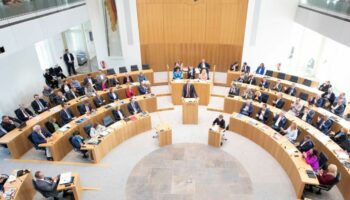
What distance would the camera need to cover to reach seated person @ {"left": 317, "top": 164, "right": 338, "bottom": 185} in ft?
23.1

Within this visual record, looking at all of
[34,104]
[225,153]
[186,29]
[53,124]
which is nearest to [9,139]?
[53,124]

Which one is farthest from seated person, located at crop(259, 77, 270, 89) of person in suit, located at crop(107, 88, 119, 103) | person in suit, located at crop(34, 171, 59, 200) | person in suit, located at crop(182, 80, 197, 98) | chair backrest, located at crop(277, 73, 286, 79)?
person in suit, located at crop(34, 171, 59, 200)

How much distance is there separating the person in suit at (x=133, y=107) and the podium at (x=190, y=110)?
6.41ft

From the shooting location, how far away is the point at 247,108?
1084 centimetres

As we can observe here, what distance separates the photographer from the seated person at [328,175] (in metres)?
7.04

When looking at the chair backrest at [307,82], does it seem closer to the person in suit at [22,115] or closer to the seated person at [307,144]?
the seated person at [307,144]

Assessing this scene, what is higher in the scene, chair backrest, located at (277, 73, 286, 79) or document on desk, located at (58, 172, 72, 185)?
chair backrest, located at (277, 73, 286, 79)

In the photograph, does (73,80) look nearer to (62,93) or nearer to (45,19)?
(62,93)

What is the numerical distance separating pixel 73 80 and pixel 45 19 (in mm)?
3165

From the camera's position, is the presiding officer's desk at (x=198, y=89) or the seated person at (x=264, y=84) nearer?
the presiding officer's desk at (x=198, y=89)

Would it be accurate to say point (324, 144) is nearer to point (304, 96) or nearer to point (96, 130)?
point (304, 96)

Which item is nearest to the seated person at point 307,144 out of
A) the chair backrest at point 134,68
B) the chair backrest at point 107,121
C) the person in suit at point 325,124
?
the person in suit at point 325,124

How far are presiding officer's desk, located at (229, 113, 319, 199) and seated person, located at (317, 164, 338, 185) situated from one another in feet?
0.72

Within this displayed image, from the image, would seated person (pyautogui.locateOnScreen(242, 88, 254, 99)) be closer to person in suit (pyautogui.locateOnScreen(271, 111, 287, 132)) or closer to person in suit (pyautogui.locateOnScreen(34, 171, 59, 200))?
person in suit (pyautogui.locateOnScreen(271, 111, 287, 132))
